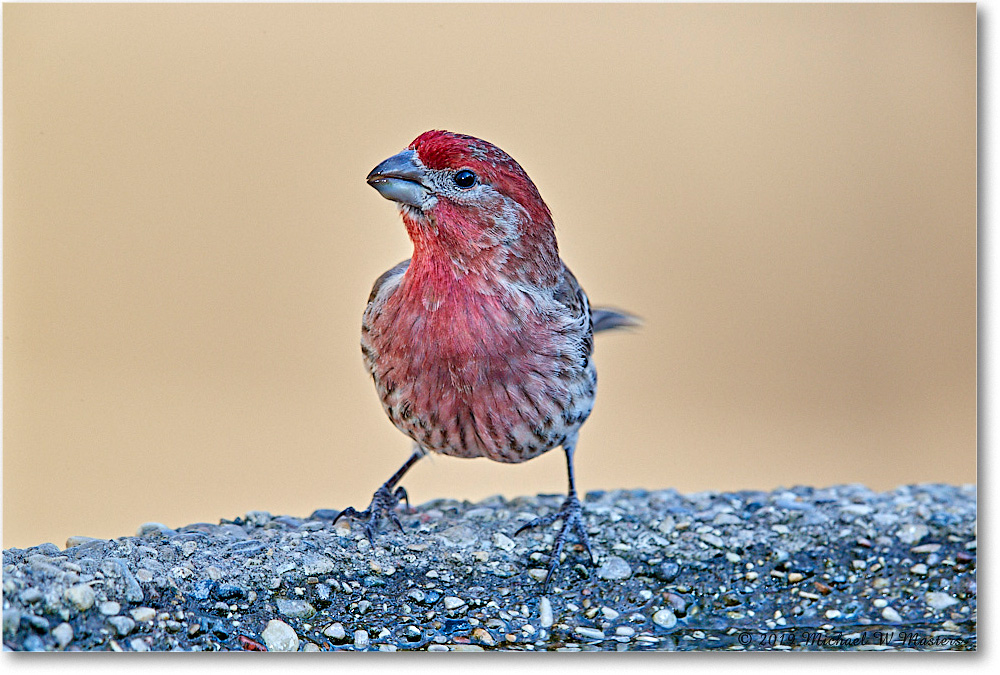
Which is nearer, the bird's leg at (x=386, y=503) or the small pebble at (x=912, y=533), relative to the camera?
the bird's leg at (x=386, y=503)

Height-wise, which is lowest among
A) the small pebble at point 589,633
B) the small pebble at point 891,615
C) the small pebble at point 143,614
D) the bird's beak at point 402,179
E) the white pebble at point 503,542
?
the small pebble at point 143,614

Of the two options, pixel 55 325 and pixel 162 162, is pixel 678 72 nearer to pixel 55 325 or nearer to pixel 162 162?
pixel 162 162

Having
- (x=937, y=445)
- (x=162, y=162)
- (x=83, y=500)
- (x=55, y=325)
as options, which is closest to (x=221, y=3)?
(x=162, y=162)

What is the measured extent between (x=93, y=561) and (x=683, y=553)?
68.3 inches

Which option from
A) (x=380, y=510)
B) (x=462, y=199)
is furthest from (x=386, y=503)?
(x=462, y=199)

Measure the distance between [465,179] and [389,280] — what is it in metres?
0.46

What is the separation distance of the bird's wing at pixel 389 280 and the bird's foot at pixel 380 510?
682mm

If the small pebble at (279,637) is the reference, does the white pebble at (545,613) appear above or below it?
above

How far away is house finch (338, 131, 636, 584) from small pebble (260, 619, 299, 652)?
63cm

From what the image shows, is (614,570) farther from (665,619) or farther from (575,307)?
(575,307)

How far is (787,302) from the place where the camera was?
3889 mm

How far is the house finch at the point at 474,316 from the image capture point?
272 cm

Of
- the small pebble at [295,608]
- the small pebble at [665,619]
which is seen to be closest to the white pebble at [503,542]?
the small pebble at [665,619]

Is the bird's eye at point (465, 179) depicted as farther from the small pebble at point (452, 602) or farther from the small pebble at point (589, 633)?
the small pebble at point (589, 633)
